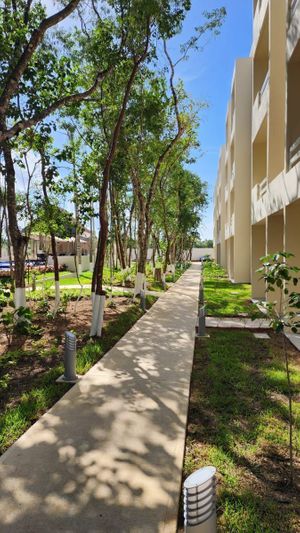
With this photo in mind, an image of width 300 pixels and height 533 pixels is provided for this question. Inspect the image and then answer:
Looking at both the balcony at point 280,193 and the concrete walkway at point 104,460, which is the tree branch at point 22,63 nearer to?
the concrete walkway at point 104,460

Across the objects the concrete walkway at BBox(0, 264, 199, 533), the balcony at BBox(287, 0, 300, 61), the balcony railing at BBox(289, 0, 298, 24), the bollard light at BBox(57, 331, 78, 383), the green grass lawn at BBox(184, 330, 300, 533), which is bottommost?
the green grass lawn at BBox(184, 330, 300, 533)

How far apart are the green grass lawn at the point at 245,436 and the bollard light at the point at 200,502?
648 mm

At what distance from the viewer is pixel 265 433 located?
4.18 m

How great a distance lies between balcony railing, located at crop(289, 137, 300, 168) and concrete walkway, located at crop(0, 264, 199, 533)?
17.0 feet

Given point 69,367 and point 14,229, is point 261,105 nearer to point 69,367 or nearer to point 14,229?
point 14,229

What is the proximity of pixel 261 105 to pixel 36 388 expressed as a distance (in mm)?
11638

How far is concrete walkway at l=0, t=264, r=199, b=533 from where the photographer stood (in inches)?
110

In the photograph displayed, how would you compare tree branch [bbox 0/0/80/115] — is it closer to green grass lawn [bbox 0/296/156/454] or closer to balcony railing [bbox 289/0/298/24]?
green grass lawn [bbox 0/296/156/454]

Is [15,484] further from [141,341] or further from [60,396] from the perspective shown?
[141,341]

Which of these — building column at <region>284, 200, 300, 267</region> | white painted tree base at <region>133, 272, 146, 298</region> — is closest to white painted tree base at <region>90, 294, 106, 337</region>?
building column at <region>284, 200, 300, 267</region>

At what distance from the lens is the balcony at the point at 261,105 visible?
485 inches

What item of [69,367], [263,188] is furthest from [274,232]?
[69,367]

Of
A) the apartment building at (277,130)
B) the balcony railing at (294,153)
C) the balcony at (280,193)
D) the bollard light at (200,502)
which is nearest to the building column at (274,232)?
the apartment building at (277,130)

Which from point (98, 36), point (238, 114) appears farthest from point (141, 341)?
point (238, 114)
